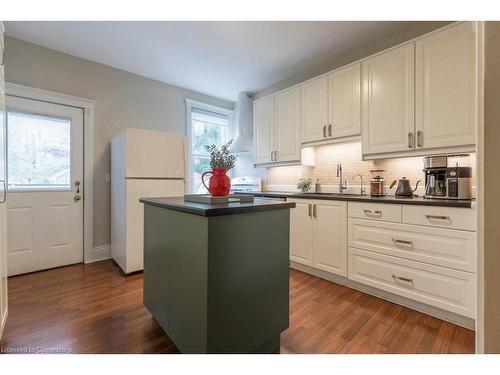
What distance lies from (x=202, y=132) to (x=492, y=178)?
4306 mm

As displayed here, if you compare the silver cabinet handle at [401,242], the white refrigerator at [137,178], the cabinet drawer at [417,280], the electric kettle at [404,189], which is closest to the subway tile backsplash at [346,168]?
the electric kettle at [404,189]

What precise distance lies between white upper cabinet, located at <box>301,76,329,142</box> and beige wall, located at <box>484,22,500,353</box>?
2.36m

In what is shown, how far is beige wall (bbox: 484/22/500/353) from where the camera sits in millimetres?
638

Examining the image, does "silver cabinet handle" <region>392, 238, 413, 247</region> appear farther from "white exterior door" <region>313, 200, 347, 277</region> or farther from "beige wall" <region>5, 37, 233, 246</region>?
"beige wall" <region>5, 37, 233, 246</region>

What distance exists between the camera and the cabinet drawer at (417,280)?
70.5 inches

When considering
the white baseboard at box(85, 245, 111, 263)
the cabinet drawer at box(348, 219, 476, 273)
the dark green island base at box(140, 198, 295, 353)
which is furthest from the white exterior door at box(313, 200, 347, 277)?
the white baseboard at box(85, 245, 111, 263)

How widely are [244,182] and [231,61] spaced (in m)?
1.84

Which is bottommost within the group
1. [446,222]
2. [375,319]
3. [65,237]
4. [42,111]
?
[375,319]

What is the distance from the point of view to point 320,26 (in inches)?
101

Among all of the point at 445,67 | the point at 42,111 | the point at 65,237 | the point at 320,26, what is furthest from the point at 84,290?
the point at 445,67

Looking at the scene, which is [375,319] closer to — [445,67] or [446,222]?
[446,222]

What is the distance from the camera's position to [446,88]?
210cm

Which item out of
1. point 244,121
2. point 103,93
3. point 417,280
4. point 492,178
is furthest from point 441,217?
point 103,93

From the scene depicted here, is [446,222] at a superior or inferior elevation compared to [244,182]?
inferior
